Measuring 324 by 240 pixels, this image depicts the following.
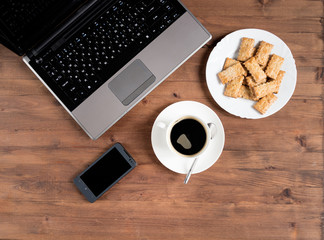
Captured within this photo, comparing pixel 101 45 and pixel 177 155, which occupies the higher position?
pixel 101 45

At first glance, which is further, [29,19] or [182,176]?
[182,176]

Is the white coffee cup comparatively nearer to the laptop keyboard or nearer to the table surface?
the table surface

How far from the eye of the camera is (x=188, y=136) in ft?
2.73

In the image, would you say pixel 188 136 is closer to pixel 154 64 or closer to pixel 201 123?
pixel 201 123

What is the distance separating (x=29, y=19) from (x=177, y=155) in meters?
0.52

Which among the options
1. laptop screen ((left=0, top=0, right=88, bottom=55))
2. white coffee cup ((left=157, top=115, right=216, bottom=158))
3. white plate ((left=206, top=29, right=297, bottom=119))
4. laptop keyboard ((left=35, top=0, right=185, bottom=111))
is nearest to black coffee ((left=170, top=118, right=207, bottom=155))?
white coffee cup ((left=157, top=115, right=216, bottom=158))

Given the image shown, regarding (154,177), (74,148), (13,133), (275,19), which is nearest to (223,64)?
(275,19)

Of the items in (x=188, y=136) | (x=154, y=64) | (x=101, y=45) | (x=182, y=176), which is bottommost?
(x=182, y=176)

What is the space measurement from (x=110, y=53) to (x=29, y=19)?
A: 22 centimetres

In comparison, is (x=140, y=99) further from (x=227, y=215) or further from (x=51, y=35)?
(x=227, y=215)

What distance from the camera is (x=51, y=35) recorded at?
0.82 meters

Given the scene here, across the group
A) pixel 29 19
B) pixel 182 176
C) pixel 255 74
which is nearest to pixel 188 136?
pixel 182 176

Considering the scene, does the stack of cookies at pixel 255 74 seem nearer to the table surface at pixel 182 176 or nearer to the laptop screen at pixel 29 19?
the table surface at pixel 182 176

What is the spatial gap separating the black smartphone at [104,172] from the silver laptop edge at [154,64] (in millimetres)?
80
